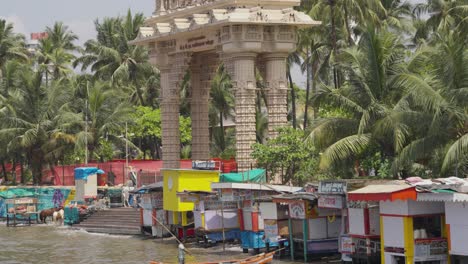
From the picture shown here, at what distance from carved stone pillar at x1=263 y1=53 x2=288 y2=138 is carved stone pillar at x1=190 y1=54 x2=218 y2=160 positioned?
6280mm

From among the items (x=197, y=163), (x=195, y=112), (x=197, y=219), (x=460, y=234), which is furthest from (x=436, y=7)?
(x=460, y=234)

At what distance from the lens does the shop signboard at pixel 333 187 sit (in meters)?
28.8

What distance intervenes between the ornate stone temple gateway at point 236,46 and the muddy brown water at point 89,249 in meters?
6.61

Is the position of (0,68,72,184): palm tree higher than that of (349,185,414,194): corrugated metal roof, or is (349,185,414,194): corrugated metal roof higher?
(0,68,72,184): palm tree

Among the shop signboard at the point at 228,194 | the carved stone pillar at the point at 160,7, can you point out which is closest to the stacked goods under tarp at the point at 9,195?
the carved stone pillar at the point at 160,7

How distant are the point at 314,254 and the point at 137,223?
16.0 metres

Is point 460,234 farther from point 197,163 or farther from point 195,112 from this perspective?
point 195,112

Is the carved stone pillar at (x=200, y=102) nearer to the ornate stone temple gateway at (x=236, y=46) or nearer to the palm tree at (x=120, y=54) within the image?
the ornate stone temple gateway at (x=236, y=46)

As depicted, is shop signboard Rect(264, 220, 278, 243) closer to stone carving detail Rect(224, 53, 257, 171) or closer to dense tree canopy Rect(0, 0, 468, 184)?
dense tree canopy Rect(0, 0, 468, 184)

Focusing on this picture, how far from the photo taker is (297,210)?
31000 mm

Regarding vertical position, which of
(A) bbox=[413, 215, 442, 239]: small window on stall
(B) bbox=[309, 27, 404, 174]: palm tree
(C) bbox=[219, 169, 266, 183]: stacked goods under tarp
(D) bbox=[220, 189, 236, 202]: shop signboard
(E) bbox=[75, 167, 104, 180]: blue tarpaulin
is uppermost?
(B) bbox=[309, 27, 404, 174]: palm tree

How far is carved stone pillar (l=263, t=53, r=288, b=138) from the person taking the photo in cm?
4412

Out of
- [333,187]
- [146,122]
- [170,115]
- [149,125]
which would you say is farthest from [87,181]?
[333,187]

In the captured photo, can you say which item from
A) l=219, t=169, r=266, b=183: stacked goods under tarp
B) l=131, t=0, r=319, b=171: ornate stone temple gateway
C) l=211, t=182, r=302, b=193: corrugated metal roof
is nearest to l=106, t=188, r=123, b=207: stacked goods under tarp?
l=131, t=0, r=319, b=171: ornate stone temple gateway
